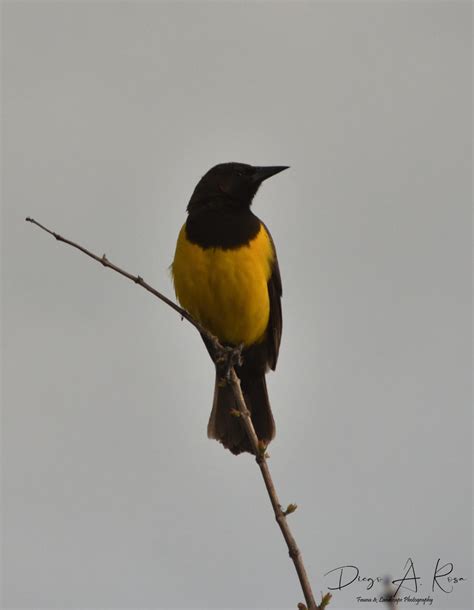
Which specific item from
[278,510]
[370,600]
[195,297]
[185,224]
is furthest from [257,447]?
[185,224]

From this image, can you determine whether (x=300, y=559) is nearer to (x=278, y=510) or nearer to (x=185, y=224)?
(x=278, y=510)

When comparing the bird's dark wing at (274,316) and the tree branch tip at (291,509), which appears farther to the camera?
the bird's dark wing at (274,316)

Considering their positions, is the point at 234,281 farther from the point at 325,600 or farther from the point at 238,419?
the point at 325,600

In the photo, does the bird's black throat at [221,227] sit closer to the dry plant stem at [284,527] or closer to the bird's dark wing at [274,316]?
the bird's dark wing at [274,316]

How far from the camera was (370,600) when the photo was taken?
5.09m

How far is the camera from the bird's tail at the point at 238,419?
8.52 m

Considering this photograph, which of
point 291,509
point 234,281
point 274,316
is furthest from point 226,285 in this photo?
point 291,509

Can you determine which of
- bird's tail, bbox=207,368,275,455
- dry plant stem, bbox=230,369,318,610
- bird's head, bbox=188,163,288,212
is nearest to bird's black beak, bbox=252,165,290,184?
bird's head, bbox=188,163,288,212

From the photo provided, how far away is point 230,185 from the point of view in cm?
884

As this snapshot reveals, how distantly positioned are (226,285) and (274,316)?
80 cm

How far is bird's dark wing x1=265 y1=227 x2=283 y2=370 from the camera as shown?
858 cm

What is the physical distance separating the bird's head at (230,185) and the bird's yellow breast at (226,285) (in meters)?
0.47

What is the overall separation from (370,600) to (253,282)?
3.58 meters

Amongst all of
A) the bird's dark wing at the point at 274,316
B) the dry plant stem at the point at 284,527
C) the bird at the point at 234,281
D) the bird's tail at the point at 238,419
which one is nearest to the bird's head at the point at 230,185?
the bird at the point at 234,281
